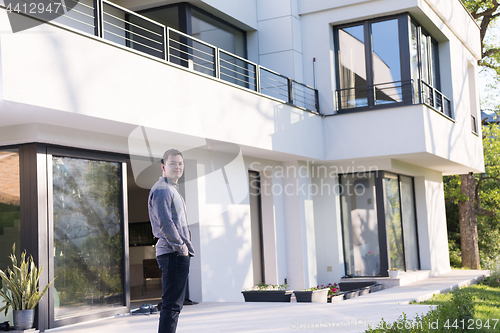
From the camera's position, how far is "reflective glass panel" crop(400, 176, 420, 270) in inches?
576

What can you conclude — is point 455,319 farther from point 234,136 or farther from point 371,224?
point 371,224

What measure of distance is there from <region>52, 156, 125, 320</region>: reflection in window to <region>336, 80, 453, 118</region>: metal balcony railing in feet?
20.4

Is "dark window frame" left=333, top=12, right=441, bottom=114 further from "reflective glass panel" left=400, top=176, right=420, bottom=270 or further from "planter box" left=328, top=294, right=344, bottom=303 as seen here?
"planter box" left=328, top=294, right=344, bottom=303

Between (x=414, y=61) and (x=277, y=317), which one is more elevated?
(x=414, y=61)

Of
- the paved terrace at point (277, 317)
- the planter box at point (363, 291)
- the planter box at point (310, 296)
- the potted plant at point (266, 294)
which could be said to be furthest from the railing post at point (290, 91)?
the paved terrace at point (277, 317)

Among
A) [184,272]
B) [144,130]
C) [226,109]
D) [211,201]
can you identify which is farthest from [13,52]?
[211,201]

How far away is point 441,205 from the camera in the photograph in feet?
57.1

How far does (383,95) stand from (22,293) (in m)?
8.86

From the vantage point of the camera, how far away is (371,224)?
43.9 feet

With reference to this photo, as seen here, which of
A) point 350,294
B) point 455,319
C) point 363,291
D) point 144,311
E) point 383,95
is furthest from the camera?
point 383,95

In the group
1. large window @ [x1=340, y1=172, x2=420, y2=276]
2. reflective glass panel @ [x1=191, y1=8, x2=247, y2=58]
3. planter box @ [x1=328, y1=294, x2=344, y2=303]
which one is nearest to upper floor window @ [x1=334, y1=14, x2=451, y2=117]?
large window @ [x1=340, y1=172, x2=420, y2=276]

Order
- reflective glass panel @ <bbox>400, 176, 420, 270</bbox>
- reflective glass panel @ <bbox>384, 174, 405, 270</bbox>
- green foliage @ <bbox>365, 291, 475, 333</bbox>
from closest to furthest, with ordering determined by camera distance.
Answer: green foliage @ <bbox>365, 291, 475, 333</bbox>, reflective glass panel @ <bbox>384, 174, 405, 270</bbox>, reflective glass panel @ <bbox>400, 176, 420, 270</bbox>

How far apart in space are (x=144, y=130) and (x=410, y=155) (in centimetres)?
685

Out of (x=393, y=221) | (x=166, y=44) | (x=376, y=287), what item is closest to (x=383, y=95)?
(x=393, y=221)
